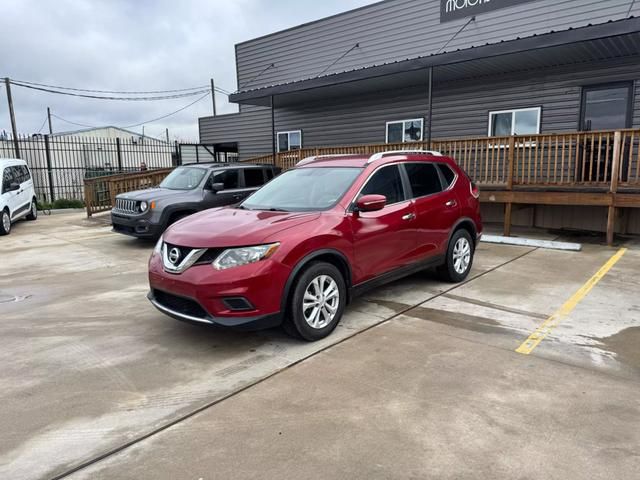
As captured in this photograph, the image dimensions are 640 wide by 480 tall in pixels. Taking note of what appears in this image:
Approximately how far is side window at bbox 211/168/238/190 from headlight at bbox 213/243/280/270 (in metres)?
5.94

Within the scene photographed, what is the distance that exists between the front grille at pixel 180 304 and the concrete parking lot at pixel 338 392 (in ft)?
1.18

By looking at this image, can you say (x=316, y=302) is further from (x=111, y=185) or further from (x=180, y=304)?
(x=111, y=185)

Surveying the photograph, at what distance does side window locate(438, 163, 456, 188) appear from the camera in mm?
5891

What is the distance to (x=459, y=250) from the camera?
607cm

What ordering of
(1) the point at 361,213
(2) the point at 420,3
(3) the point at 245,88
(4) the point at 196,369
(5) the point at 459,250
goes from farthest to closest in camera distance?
1. (3) the point at 245,88
2. (2) the point at 420,3
3. (5) the point at 459,250
4. (1) the point at 361,213
5. (4) the point at 196,369

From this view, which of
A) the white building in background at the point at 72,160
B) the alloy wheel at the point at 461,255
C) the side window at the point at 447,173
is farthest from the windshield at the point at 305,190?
the white building in background at the point at 72,160

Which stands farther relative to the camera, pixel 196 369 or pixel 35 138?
pixel 35 138

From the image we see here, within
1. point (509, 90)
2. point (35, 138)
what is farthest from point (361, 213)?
point (35, 138)

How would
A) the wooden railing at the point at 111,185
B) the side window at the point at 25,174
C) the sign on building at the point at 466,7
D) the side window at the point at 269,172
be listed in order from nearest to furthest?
1. the side window at the point at 269,172
2. the sign on building at the point at 466,7
3. the side window at the point at 25,174
4. the wooden railing at the point at 111,185

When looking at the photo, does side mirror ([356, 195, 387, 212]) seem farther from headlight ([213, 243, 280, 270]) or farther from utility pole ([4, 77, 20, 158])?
utility pole ([4, 77, 20, 158])

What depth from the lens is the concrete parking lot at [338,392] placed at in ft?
8.23

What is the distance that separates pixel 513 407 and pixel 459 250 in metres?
3.25

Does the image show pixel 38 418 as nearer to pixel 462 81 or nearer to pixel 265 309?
pixel 265 309

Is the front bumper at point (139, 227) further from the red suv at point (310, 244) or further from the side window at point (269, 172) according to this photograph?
the red suv at point (310, 244)
